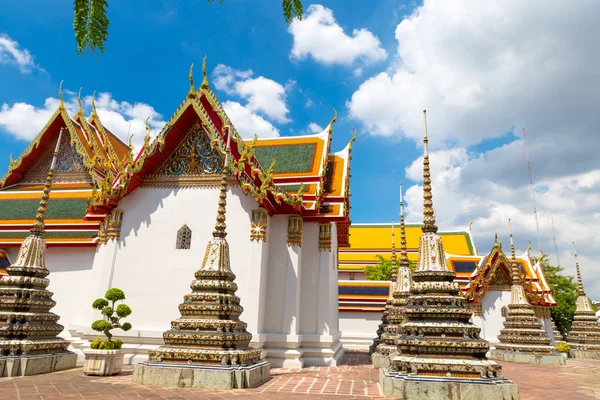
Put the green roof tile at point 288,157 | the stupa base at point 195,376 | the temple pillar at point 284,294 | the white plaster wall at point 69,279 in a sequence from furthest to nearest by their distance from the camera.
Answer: the green roof tile at point 288,157, the white plaster wall at point 69,279, the temple pillar at point 284,294, the stupa base at point 195,376

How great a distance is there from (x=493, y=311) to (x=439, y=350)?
46.3ft

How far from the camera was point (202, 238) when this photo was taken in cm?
1063

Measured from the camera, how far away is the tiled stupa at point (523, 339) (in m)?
13.6

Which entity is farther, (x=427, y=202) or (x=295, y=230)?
(x=295, y=230)

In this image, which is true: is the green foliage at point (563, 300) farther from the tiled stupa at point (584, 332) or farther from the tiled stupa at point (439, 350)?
the tiled stupa at point (439, 350)

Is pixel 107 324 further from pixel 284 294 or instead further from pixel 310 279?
pixel 310 279

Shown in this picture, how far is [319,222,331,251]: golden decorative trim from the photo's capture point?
37.4 feet

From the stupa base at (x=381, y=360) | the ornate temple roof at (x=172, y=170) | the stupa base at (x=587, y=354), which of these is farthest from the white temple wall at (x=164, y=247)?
the stupa base at (x=587, y=354)

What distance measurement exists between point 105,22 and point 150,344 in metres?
7.75

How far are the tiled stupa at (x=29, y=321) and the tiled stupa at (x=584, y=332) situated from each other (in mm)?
18059

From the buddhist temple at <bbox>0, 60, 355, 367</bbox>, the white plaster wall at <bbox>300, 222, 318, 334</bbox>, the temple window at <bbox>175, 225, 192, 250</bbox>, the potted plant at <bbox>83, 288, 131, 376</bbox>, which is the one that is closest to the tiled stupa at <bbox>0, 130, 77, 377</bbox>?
the potted plant at <bbox>83, 288, 131, 376</bbox>

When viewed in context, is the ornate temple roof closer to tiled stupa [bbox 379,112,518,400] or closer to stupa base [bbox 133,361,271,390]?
stupa base [bbox 133,361,271,390]

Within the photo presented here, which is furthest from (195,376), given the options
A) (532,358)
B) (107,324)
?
(532,358)

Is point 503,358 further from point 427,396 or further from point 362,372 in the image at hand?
point 427,396
